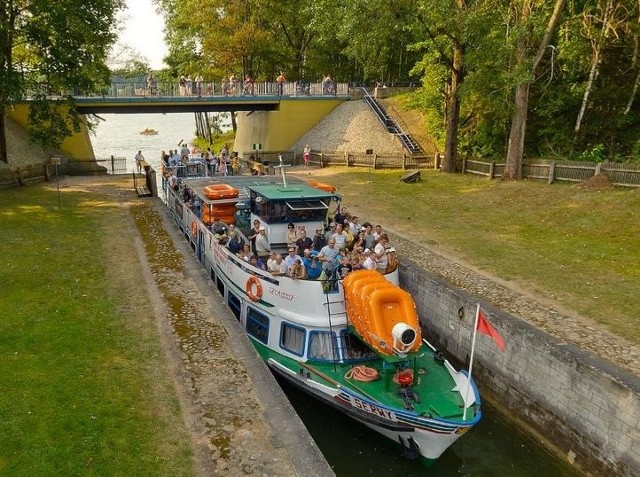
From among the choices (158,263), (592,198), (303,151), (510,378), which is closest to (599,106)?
(592,198)

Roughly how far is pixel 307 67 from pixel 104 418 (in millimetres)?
62896

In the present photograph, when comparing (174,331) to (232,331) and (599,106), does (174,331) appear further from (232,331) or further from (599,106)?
(599,106)

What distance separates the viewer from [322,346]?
1386 cm

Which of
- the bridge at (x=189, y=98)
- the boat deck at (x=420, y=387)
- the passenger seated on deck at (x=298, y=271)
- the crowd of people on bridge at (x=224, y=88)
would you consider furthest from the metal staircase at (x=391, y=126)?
the boat deck at (x=420, y=387)

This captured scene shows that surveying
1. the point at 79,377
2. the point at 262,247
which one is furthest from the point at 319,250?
the point at 79,377

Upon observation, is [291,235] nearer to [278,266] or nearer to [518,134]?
[278,266]

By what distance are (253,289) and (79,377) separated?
5235mm

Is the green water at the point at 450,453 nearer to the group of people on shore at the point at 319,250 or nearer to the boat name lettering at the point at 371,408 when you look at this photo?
the boat name lettering at the point at 371,408

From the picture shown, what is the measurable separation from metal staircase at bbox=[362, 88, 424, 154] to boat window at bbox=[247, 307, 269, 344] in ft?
99.8

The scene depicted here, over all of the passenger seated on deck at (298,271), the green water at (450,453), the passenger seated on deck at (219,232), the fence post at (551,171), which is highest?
the fence post at (551,171)

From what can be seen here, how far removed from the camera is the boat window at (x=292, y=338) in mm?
14195

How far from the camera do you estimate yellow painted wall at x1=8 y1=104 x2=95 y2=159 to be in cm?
4216

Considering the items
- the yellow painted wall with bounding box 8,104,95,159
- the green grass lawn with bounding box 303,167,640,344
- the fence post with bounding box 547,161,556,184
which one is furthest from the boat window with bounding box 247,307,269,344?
the yellow painted wall with bounding box 8,104,95,159

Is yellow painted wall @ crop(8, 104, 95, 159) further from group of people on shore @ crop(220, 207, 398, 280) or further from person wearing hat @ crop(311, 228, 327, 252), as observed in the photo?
person wearing hat @ crop(311, 228, 327, 252)
